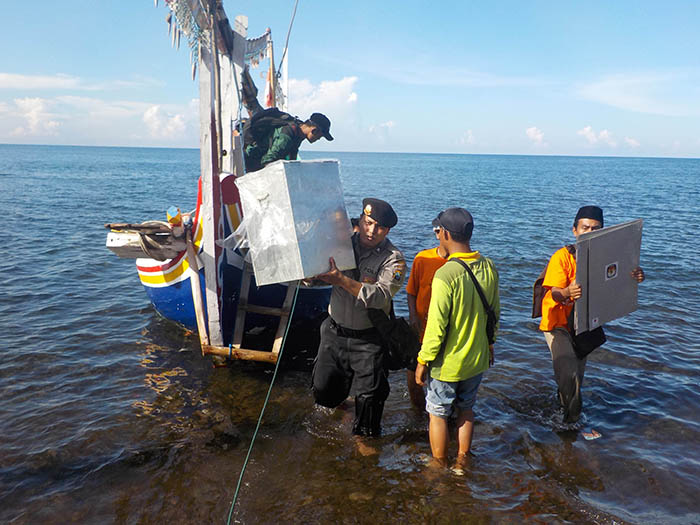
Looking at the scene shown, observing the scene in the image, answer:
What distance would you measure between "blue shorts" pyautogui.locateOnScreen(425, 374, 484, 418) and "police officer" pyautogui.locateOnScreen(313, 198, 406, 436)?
473 mm

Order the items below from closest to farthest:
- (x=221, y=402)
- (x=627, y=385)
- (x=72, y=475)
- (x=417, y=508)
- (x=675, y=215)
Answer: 1. (x=417, y=508)
2. (x=72, y=475)
3. (x=221, y=402)
4. (x=627, y=385)
5. (x=675, y=215)

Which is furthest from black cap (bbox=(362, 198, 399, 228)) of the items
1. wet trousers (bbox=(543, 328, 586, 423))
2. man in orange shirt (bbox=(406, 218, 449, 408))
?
wet trousers (bbox=(543, 328, 586, 423))

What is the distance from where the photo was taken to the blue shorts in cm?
379

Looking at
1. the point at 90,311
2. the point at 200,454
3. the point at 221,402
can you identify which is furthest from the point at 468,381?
the point at 90,311

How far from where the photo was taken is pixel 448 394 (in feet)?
12.4

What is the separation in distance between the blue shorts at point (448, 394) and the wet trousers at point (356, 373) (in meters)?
0.47

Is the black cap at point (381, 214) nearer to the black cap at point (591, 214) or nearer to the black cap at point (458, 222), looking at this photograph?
the black cap at point (458, 222)

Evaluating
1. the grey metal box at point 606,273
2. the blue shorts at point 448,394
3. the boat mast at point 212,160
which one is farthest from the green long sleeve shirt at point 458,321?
the boat mast at point 212,160

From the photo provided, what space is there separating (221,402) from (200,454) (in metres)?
1.07

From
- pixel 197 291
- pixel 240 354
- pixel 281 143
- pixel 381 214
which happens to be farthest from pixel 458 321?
pixel 281 143

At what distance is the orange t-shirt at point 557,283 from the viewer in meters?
4.28

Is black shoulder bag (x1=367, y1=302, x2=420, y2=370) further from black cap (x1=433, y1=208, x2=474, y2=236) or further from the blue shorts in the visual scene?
black cap (x1=433, y1=208, x2=474, y2=236)

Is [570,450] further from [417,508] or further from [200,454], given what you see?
[200,454]

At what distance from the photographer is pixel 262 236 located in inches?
137
